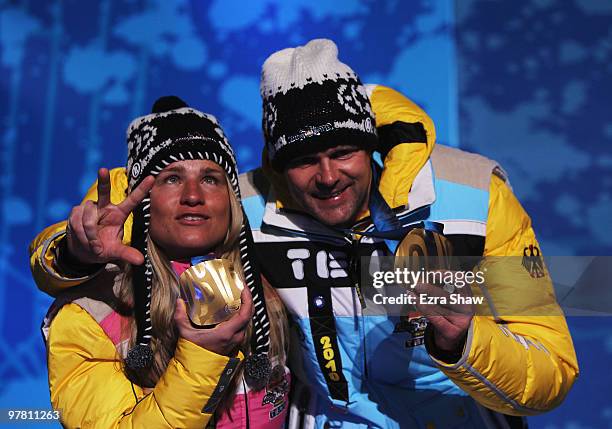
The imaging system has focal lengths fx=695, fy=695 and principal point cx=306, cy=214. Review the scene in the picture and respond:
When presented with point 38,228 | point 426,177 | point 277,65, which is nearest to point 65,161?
point 38,228

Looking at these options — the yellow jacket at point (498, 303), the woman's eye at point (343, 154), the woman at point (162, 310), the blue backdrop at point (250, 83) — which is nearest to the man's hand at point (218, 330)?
the woman at point (162, 310)

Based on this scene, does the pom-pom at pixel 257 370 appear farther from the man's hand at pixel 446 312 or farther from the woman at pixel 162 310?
the man's hand at pixel 446 312

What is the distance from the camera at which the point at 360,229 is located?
188cm

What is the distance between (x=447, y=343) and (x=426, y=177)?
1.65 ft

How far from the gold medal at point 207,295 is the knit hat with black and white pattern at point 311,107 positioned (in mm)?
462

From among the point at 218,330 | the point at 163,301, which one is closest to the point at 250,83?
the point at 163,301

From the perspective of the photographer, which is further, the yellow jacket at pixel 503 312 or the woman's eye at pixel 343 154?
the woman's eye at pixel 343 154

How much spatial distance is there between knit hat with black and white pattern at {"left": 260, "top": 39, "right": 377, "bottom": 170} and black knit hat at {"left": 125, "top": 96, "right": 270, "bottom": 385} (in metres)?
0.16

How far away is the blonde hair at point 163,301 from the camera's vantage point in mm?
1714

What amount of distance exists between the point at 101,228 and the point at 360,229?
690 millimetres

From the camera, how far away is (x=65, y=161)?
330 centimetres

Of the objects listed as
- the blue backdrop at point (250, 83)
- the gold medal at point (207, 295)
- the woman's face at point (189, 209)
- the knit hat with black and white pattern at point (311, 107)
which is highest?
the blue backdrop at point (250, 83)

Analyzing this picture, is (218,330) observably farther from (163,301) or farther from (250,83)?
(250,83)

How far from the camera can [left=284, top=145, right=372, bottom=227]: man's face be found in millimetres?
1808
